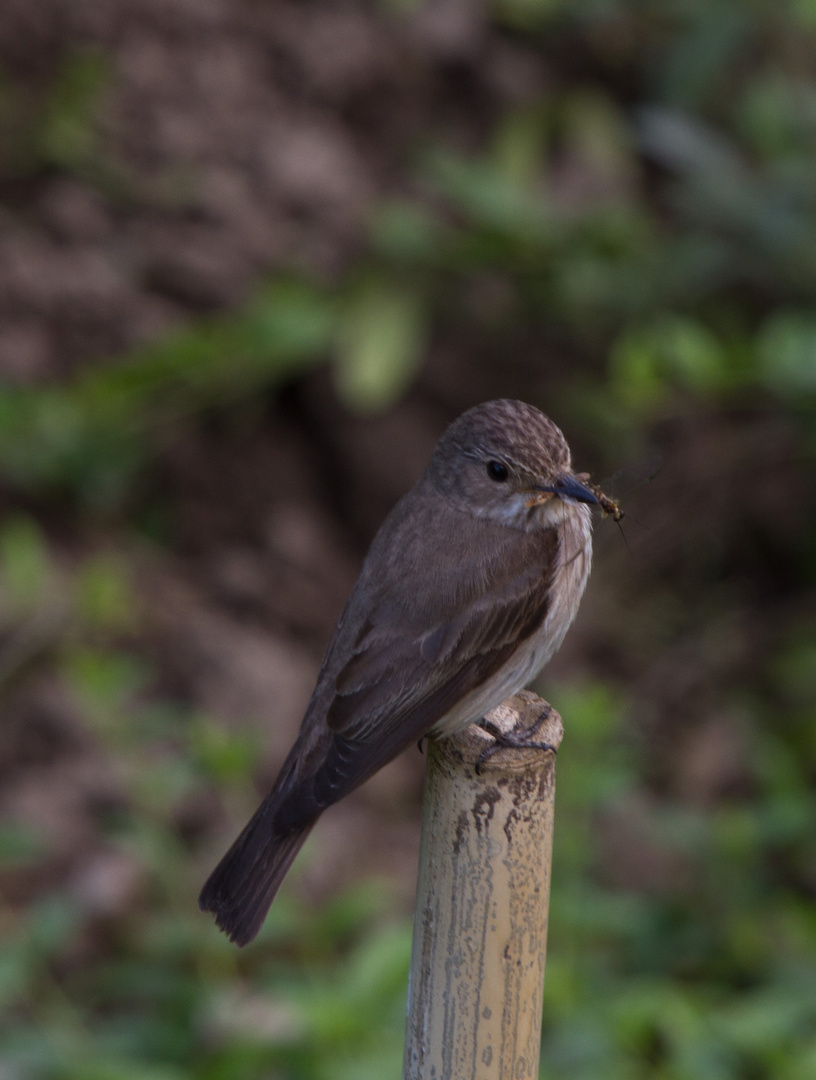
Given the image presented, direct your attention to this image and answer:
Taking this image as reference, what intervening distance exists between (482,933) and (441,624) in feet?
2.90

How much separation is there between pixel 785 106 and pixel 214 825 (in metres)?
3.69

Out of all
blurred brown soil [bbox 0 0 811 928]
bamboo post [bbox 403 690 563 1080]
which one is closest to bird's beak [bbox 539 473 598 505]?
bamboo post [bbox 403 690 563 1080]

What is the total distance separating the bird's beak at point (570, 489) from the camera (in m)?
2.71

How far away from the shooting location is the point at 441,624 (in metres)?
2.80

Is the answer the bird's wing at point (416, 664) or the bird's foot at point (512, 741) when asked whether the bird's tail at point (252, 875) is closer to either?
the bird's wing at point (416, 664)

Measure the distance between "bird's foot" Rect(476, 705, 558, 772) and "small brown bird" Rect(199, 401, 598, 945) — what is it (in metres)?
0.21

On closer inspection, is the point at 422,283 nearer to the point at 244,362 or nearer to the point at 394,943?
the point at 244,362

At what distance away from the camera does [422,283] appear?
226 inches

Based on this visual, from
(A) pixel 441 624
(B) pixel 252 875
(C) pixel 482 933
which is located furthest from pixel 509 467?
(C) pixel 482 933

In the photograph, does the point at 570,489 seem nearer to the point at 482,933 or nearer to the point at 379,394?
the point at 482,933

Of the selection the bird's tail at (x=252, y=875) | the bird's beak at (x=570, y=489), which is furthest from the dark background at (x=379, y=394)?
the bird's tail at (x=252, y=875)

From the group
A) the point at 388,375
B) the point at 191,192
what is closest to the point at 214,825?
the point at 388,375

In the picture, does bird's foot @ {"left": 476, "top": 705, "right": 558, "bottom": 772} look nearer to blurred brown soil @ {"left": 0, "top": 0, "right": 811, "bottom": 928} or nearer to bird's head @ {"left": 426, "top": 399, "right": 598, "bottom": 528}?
bird's head @ {"left": 426, "top": 399, "right": 598, "bottom": 528}

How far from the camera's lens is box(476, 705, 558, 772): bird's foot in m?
2.25
